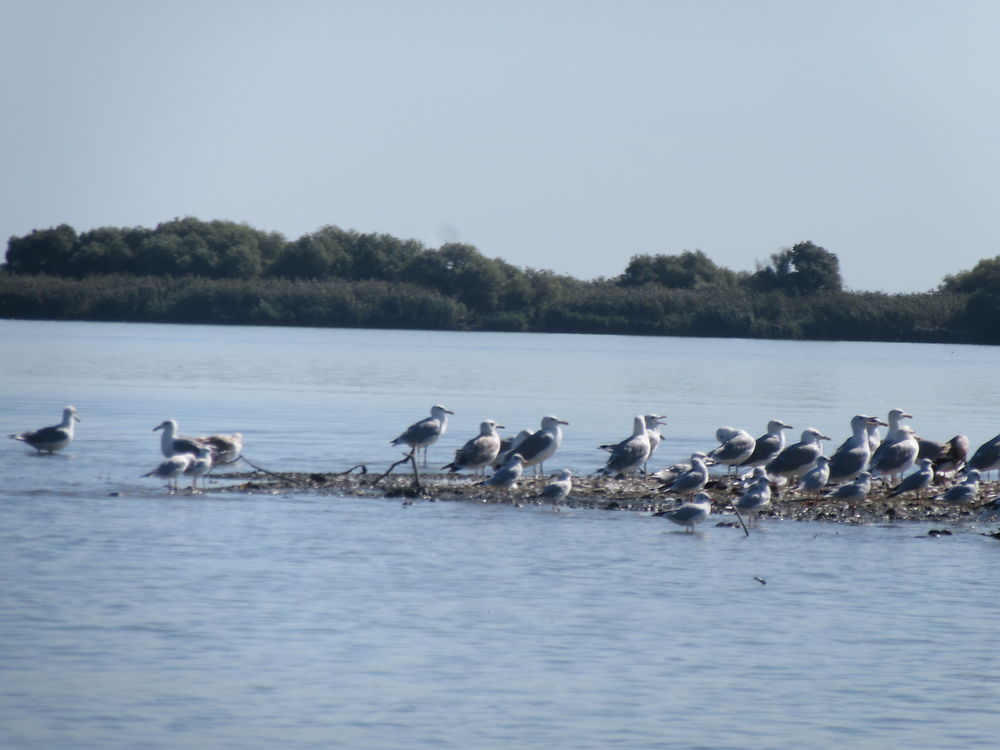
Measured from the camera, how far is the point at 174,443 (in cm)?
1909

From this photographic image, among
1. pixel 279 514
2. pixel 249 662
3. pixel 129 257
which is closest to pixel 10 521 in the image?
pixel 279 514

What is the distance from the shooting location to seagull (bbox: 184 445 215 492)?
18203 mm

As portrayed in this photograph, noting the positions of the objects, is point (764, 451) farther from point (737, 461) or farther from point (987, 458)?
point (987, 458)

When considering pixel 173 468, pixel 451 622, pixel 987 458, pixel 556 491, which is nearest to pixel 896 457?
pixel 987 458

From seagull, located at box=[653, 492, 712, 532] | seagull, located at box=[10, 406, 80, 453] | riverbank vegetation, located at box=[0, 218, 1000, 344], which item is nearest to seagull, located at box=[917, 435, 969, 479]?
seagull, located at box=[653, 492, 712, 532]

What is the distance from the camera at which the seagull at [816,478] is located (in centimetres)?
1777

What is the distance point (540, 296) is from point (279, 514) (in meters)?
75.4

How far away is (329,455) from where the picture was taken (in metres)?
21.9

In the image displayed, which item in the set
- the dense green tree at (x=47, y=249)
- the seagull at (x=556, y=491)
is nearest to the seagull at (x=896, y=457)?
the seagull at (x=556, y=491)

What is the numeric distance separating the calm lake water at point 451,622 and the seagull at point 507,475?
0.73 meters

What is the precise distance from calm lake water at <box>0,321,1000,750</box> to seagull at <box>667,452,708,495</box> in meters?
1.04

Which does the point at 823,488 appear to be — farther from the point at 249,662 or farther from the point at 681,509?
the point at 249,662

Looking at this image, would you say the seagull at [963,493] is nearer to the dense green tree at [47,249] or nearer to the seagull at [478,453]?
the seagull at [478,453]

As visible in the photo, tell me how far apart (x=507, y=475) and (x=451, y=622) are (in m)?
6.60
